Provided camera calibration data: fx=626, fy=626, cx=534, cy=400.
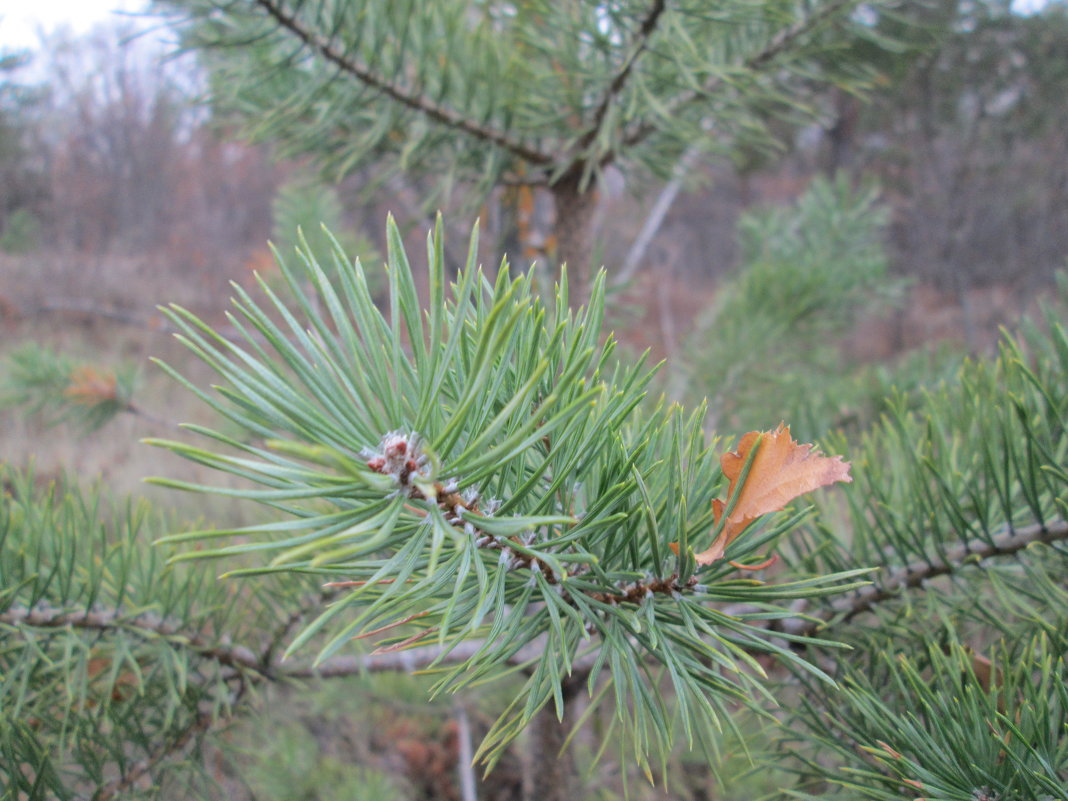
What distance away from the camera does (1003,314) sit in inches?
148

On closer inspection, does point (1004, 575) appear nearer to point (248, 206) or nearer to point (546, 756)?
point (546, 756)

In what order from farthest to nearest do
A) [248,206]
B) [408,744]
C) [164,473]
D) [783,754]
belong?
[248,206] → [164,473] → [408,744] → [783,754]

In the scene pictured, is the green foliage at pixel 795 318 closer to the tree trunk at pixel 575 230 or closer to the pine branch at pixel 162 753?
the tree trunk at pixel 575 230

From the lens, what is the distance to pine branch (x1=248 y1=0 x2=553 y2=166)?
43 cm

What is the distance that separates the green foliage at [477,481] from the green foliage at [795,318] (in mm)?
433

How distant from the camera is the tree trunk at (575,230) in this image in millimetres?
588

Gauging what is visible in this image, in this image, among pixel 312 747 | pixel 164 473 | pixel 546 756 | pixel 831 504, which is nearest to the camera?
pixel 831 504

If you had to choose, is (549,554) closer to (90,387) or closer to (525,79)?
(525,79)

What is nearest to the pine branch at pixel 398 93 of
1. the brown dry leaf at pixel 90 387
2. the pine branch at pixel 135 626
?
the pine branch at pixel 135 626

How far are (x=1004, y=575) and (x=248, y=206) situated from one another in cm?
780

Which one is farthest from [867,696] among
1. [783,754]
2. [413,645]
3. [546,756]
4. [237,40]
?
[237,40]

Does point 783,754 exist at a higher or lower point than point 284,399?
lower

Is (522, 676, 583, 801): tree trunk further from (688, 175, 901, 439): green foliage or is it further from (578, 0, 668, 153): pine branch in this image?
(578, 0, 668, 153): pine branch

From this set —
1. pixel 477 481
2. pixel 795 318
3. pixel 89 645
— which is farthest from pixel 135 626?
pixel 795 318
